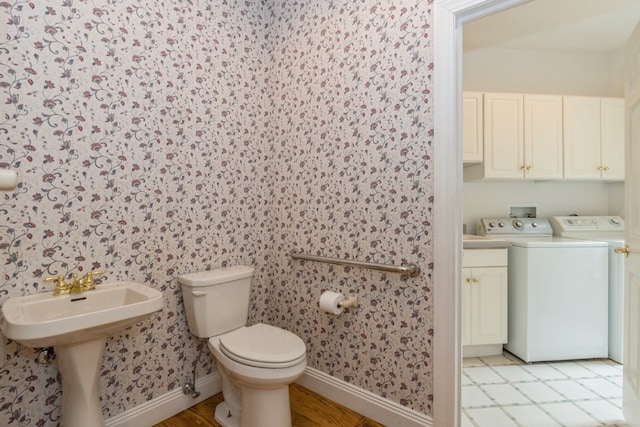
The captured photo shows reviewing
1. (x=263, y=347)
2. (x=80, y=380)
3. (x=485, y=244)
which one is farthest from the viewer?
(x=485, y=244)

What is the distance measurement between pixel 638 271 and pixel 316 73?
6.32 feet

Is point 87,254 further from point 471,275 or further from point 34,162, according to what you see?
point 471,275

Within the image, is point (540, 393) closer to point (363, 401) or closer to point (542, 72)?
point (363, 401)

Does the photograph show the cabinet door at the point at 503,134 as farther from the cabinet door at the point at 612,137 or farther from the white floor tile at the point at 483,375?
the white floor tile at the point at 483,375

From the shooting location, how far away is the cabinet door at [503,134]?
2688mm

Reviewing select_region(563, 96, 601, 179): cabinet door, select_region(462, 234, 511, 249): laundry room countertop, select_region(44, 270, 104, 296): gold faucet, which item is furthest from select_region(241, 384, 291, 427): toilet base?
select_region(563, 96, 601, 179): cabinet door

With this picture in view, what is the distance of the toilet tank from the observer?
5.42 ft

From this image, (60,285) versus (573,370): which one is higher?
(60,285)

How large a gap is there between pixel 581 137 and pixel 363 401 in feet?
9.31

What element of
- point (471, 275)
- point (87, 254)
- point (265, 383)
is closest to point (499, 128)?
point (471, 275)

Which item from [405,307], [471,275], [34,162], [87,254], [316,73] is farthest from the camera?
[471,275]

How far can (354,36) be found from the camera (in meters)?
1.74

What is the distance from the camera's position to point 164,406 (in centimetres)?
166

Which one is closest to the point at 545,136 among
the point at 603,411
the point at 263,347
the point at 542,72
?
the point at 542,72
